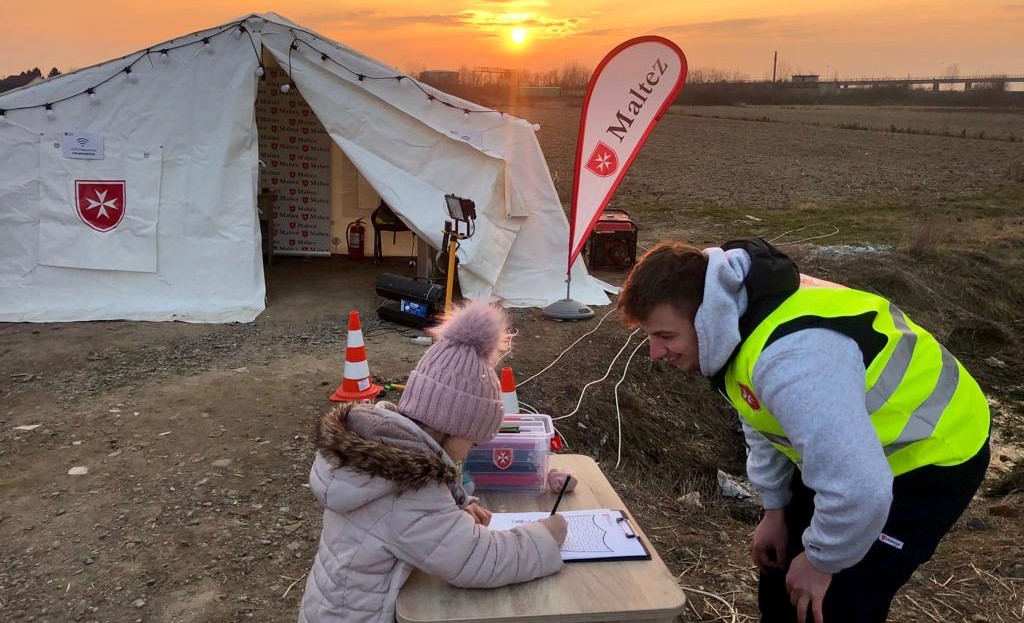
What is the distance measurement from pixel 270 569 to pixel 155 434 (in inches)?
67.6

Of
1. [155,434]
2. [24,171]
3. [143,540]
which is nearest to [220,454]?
[155,434]

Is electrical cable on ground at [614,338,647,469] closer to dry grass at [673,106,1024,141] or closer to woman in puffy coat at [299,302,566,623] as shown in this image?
woman in puffy coat at [299,302,566,623]

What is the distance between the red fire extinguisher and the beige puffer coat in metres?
8.17

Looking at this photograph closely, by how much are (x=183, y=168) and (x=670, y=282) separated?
6657mm

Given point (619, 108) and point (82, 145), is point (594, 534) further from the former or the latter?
point (82, 145)

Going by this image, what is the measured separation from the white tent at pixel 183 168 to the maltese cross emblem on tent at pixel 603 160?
1.13m

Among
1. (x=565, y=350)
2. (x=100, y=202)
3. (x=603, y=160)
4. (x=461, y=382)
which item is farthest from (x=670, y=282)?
(x=100, y=202)

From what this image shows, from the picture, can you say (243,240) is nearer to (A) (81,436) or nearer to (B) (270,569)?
(A) (81,436)

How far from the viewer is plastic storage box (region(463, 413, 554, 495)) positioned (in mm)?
2277

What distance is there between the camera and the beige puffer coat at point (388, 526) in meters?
1.69

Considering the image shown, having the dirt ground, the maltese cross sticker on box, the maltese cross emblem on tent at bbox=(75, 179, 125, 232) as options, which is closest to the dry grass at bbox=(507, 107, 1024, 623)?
the dirt ground

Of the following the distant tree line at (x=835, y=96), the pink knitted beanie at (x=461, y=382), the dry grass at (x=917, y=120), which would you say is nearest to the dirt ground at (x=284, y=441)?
the pink knitted beanie at (x=461, y=382)

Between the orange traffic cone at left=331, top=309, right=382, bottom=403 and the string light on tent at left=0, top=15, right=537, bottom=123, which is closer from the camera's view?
the orange traffic cone at left=331, top=309, right=382, bottom=403

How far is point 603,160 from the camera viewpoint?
22.6 feet
